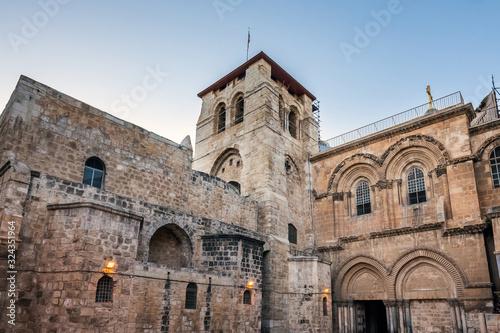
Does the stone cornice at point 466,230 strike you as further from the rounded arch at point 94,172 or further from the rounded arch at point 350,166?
the rounded arch at point 94,172

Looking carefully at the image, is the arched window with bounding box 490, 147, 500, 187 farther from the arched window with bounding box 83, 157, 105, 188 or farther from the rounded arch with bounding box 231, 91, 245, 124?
the arched window with bounding box 83, 157, 105, 188

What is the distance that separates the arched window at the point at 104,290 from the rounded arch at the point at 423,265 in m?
12.2

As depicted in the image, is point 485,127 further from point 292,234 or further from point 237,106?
point 237,106

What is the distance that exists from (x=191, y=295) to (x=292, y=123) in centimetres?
1363

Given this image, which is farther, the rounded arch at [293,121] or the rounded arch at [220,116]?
the rounded arch at [220,116]

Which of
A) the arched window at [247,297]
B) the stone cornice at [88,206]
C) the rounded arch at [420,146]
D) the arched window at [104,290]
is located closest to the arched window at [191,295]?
the arched window at [247,297]

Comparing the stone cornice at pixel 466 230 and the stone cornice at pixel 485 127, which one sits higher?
the stone cornice at pixel 485 127

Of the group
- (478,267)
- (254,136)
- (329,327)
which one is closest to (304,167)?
(254,136)

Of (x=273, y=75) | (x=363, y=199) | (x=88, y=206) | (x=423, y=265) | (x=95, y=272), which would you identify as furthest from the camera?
(x=273, y=75)

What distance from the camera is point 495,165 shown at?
52.2ft

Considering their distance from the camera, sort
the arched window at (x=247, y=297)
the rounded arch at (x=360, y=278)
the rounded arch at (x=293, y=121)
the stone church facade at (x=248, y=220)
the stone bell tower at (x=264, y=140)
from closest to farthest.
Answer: the stone church facade at (x=248, y=220), the arched window at (x=247, y=297), the rounded arch at (x=360, y=278), the stone bell tower at (x=264, y=140), the rounded arch at (x=293, y=121)

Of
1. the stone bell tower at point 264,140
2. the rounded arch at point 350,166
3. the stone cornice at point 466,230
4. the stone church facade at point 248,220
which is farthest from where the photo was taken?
the stone bell tower at point 264,140

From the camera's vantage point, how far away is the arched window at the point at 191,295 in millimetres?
12189

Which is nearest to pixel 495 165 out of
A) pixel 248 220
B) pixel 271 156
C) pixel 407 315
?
pixel 407 315
